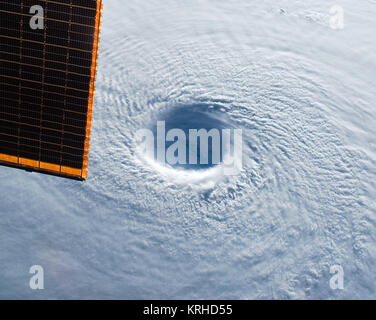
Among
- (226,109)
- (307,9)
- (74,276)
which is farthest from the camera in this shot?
(307,9)

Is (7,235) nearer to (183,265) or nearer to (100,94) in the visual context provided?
(183,265)

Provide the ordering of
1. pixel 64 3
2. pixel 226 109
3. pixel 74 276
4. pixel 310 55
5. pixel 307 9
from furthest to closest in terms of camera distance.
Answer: pixel 307 9
pixel 310 55
pixel 226 109
pixel 74 276
pixel 64 3

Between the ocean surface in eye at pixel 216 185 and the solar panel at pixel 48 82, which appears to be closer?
the solar panel at pixel 48 82

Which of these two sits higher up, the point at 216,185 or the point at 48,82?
the point at 48,82

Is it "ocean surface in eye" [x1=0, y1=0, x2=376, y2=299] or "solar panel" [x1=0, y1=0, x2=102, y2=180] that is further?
"ocean surface in eye" [x1=0, y1=0, x2=376, y2=299]

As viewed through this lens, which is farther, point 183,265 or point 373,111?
point 373,111

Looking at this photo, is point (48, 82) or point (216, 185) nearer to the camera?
point (48, 82)

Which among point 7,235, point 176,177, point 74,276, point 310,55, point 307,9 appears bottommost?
point 74,276

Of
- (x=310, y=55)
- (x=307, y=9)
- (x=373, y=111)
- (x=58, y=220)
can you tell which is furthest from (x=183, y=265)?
(x=307, y=9)
